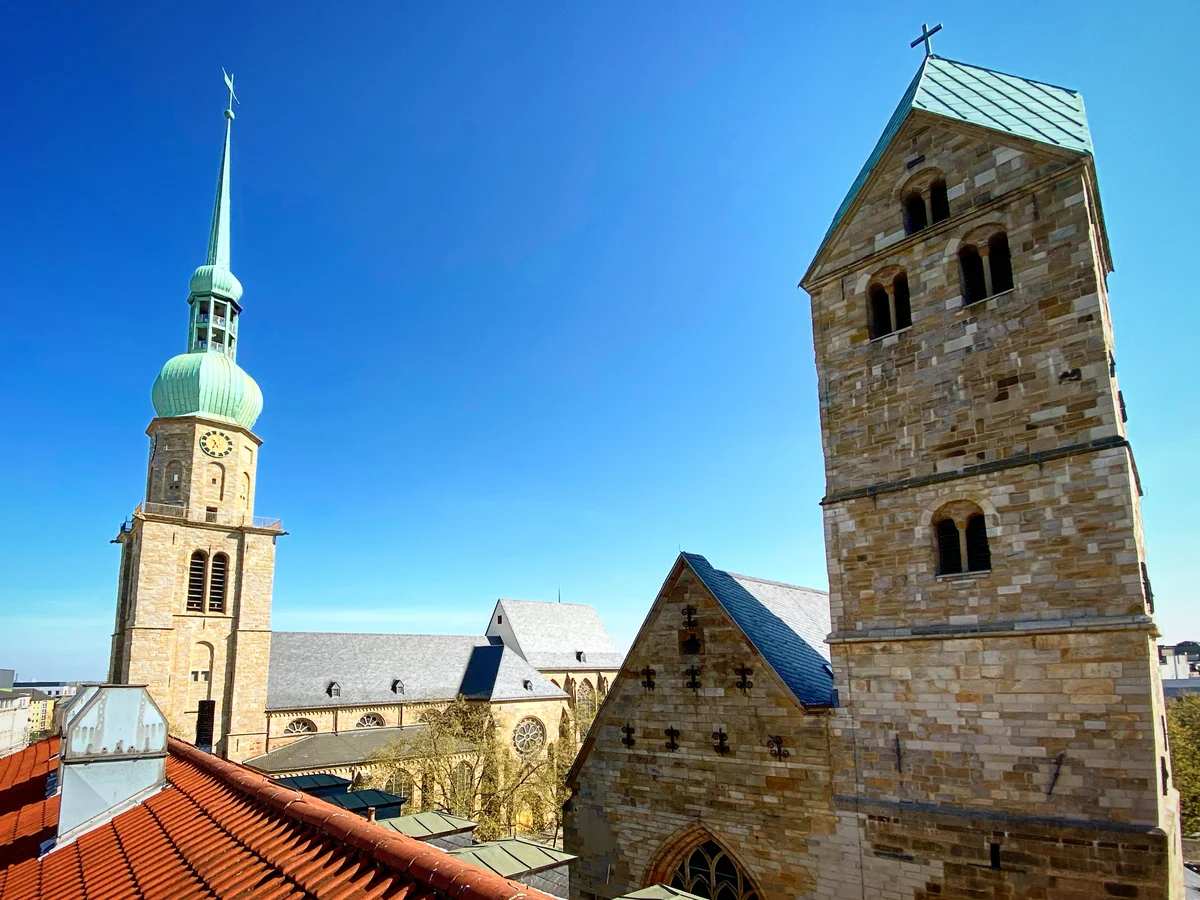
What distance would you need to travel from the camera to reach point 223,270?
4259cm

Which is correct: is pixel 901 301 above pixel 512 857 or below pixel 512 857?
above

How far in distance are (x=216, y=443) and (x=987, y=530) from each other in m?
38.3

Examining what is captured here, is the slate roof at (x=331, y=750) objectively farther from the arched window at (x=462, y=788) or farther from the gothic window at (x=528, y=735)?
the gothic window at (x=528, y=735)

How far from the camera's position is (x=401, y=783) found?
36469mm

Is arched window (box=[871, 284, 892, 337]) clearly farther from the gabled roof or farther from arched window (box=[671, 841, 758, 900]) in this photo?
arched window (box=[671, 841, 758, 900])

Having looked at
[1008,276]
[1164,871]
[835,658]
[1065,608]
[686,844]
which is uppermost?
[1008,276]

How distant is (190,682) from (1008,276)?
39175mm

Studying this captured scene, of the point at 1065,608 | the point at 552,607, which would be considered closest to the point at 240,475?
the point at 552,607

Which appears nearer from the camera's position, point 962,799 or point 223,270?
point 962,799

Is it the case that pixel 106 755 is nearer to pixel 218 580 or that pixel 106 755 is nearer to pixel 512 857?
pixel 512 857

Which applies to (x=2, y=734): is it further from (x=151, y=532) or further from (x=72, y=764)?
(x=72, y=764)

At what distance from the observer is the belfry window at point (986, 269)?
1100 centimetres

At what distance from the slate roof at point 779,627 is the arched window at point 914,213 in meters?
6.90

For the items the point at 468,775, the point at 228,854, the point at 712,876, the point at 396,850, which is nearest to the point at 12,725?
the point at 468,775
